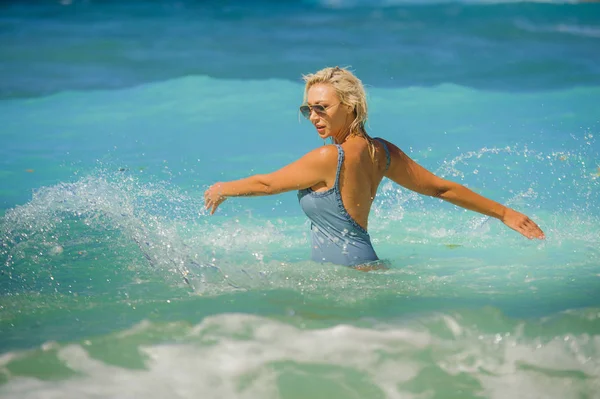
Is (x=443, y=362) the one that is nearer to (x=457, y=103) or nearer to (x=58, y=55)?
(x=457, y=103)

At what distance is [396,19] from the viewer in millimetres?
11477

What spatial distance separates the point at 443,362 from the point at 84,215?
337 cm

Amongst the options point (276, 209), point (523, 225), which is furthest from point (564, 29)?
point (523, 225)

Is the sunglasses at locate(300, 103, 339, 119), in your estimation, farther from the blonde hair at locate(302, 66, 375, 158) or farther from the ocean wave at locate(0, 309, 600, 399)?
the ocean wave at locate(0, 309, 600, 399)

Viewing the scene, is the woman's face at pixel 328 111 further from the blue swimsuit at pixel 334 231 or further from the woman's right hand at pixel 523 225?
the woman's right hand at pixel 523 225

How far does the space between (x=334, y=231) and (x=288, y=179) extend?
14.9 inches

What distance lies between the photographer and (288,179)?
377 centimetres

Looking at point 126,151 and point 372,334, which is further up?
point 126,151

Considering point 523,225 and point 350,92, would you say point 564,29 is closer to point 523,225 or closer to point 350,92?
point 523,225

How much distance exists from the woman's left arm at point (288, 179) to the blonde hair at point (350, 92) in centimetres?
21

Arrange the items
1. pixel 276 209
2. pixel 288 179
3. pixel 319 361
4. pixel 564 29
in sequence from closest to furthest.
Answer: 1. pixel 319 361
2. pixel 288 179
3. pixel 276 209
4. pixel 564 29

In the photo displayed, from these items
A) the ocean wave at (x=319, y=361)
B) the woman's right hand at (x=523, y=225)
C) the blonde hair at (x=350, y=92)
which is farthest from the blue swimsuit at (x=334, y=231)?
the woman's right hand at (x=523, y=225)

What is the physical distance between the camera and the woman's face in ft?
12.7

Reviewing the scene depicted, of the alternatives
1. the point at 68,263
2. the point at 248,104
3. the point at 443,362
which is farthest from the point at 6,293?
the point at 248,104
